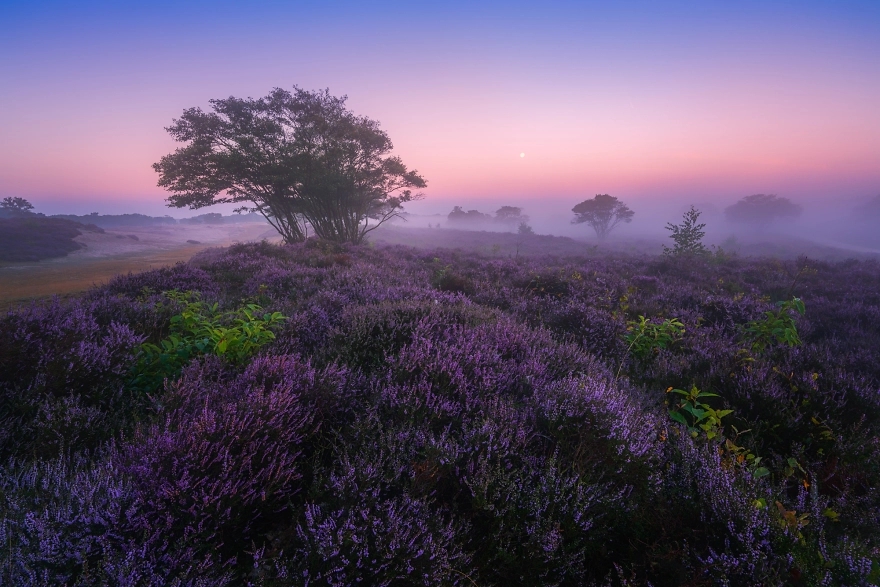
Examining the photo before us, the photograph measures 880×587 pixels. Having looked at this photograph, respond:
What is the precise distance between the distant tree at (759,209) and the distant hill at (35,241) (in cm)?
10909

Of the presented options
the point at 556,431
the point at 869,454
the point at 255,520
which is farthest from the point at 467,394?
the point at 869,454

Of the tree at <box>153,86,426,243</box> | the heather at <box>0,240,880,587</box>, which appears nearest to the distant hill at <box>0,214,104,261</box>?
the tree at <box>153,86,426,243</box>

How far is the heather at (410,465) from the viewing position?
1.36 meters

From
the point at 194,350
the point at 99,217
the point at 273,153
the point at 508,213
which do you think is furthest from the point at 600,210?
the point at 99,217

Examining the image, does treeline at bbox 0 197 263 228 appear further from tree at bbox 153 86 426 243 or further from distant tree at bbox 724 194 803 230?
distant tree at bbox 724 194 803 230

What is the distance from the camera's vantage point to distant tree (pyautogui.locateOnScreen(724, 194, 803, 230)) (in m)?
77.3

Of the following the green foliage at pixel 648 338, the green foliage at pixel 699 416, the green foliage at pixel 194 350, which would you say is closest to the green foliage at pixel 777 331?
the green foliage at pixel 648 338

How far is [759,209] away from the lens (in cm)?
7825

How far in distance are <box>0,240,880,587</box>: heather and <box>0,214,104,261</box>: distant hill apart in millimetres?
20988

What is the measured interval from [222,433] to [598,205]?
192 ft

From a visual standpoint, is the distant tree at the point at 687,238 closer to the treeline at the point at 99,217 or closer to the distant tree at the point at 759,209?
the treeline at the point at 99,217

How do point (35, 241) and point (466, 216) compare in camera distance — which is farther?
point (466, 216)

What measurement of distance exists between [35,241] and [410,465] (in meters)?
29.3

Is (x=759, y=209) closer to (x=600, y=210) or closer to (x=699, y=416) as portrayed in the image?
(x=600, y=210)
